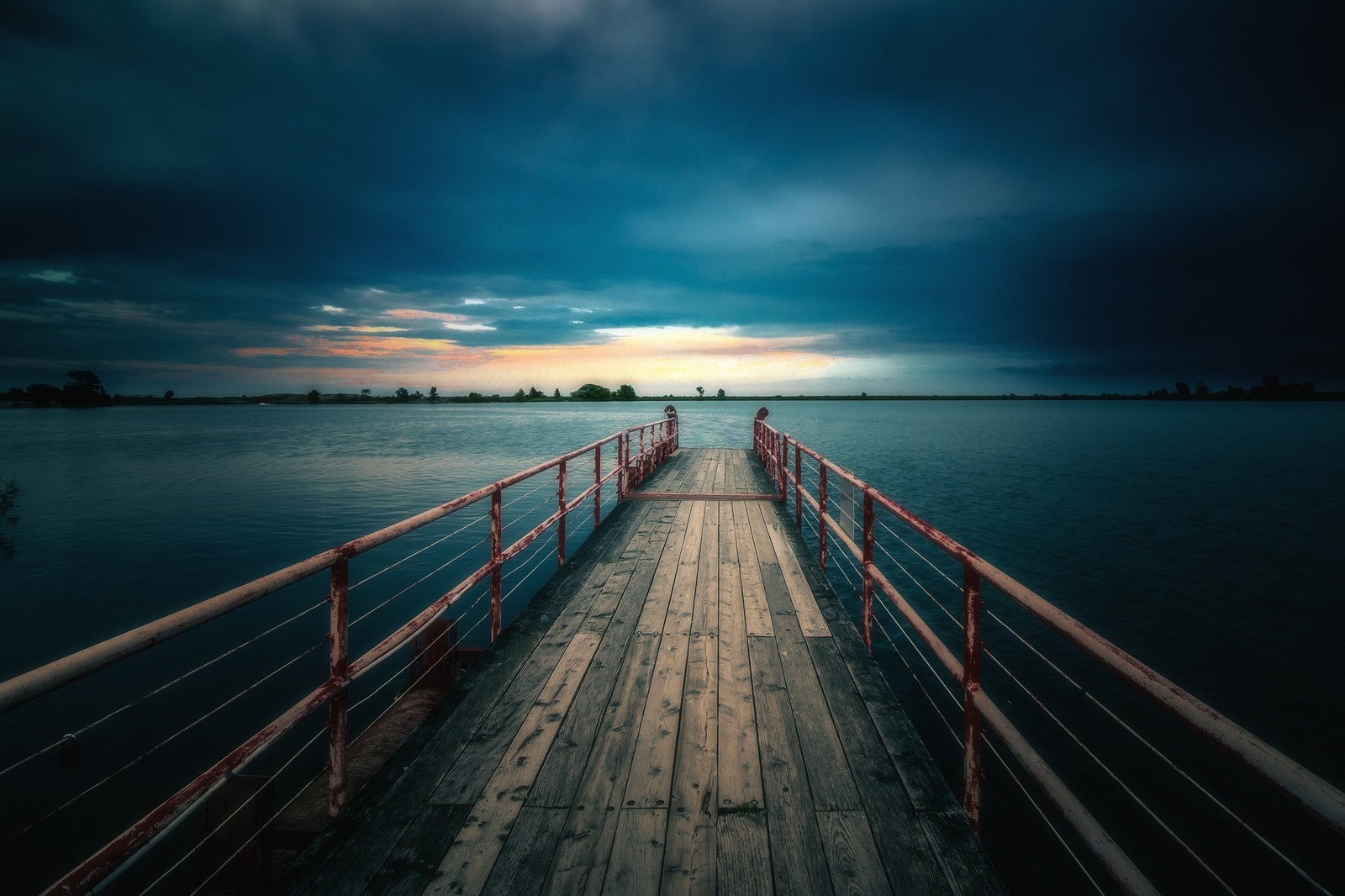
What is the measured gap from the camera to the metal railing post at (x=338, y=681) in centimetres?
282

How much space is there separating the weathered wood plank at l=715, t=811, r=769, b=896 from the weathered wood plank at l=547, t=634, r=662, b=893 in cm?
50

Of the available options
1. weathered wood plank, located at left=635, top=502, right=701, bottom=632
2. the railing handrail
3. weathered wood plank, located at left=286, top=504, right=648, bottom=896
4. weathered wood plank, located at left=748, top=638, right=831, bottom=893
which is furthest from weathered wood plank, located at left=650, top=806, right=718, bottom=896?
weathered wood plank, located at left=635, top=502, right=701, bottom=632

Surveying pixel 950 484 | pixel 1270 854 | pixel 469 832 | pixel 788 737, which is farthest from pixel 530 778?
pixel 950 484

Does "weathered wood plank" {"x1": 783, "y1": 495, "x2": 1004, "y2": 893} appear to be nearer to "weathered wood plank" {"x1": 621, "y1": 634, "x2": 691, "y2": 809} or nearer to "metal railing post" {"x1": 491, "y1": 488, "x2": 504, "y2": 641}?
"weathered wood plank" {"x1": 621, "y1": 634, "x2": 691, "y2": 809}

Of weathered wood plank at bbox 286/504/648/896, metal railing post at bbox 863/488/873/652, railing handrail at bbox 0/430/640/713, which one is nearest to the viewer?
railing handrail at bbox 0/430/640/713

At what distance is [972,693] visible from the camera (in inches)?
114

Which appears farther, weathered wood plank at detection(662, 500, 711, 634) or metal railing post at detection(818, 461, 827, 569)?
metal railing post at detection(818, 461, 827, 569)

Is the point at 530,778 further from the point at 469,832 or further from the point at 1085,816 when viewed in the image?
the point at 1085,816

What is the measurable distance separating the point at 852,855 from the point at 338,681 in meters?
2.52

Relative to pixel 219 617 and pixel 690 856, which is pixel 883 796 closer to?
pixel 690 856

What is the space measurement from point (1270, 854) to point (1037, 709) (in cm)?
222

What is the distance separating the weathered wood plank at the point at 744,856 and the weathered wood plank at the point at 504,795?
99 cm

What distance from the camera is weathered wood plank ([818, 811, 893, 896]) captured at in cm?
244

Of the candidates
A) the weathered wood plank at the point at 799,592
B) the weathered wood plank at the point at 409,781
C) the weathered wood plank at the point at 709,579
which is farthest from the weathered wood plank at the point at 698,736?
the weathered wood plank at the point at 409,781
